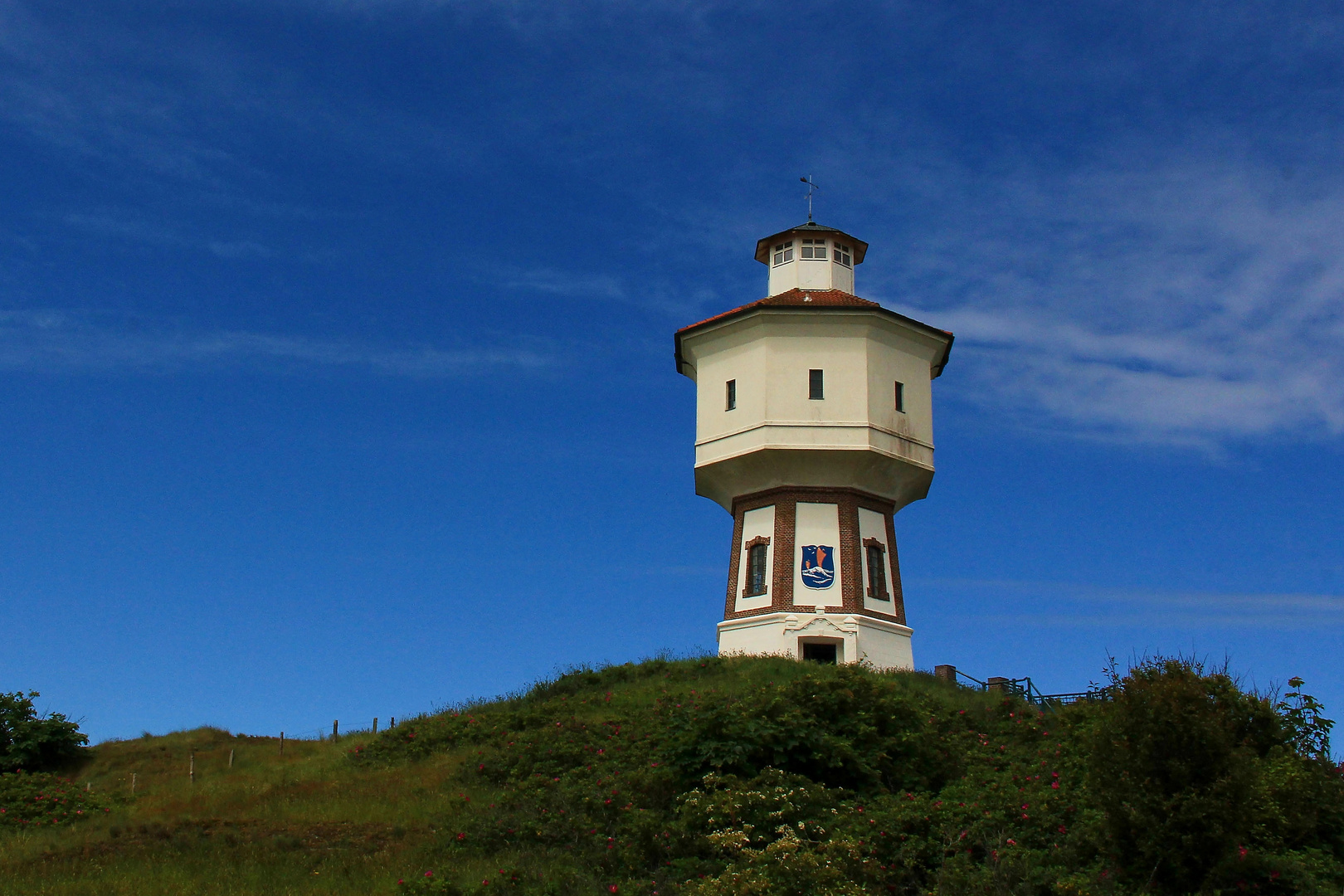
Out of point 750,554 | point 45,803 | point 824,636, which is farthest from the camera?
point 750,554

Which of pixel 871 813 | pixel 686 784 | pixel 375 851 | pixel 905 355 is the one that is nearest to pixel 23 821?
pixel 375 851

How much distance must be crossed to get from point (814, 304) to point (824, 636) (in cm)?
911

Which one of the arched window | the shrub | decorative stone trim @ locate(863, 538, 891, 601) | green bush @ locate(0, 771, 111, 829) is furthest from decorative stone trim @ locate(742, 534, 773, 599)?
the shrub

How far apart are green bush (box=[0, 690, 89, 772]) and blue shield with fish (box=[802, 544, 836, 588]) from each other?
19.2 meters

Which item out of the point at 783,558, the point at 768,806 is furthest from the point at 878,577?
the point at 768,806

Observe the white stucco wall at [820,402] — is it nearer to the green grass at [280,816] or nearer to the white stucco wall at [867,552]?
the white stucco wall at [867,552]

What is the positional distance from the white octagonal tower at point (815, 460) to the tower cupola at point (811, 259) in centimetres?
128

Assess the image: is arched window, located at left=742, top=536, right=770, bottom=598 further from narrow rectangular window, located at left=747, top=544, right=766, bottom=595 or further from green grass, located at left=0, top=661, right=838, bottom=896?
green grass, located at left=0, top=661, right=838, bottom=896

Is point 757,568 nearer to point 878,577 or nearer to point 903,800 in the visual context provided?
point 878,577

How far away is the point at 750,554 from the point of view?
3484 cm

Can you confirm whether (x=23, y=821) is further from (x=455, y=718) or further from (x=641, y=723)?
(x=641, y=723)

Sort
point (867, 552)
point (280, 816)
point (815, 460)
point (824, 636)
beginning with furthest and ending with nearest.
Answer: point (867, 552) < point (815, 460) < point (824, 636) < point (280, 816)

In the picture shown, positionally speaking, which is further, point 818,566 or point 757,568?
point 757,568

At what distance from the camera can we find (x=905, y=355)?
1425 inches
